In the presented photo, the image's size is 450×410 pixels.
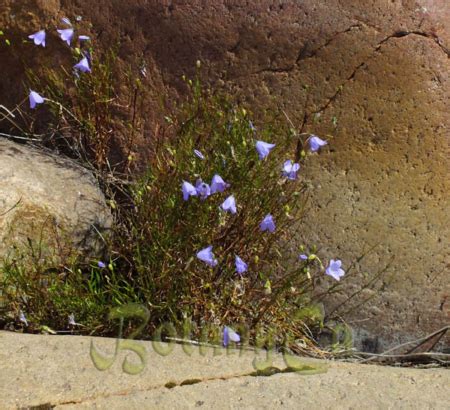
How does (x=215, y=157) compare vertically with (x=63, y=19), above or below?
below

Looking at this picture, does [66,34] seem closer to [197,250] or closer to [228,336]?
[197,250]

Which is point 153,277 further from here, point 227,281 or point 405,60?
point 405,60

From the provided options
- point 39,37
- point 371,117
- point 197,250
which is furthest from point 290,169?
point 39,37

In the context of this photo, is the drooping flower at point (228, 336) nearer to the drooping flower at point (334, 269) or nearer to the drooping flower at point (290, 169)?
the drooping flower at point (334, 269)

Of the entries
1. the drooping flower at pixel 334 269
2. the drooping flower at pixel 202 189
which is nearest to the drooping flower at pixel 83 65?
the drooping flower at pixel 202 189

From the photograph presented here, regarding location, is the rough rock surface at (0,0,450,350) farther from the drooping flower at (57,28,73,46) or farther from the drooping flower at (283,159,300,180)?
the drooping flower at (57,28,73,46)

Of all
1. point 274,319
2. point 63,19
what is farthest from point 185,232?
point 63,19
